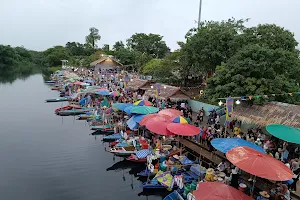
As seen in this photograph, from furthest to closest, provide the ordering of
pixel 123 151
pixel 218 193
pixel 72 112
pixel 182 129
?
1. pixel 72 112
2. pixel 123 151
3. pixel 182 129
4. pixel 218 193

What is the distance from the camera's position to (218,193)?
8.14 metres

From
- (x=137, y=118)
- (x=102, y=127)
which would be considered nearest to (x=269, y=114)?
(x=137, y=118)

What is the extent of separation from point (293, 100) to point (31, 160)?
20103 mm

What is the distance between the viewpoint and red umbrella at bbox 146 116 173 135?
13.7 m

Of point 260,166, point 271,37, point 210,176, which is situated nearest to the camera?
point 260,166

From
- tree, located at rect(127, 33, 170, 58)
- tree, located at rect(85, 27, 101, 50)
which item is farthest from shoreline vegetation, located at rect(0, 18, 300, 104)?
tree, located at rect(85, 27, 101, 50)

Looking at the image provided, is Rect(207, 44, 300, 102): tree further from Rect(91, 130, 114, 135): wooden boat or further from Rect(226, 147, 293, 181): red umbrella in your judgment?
Rect(91, 130, 114, 135): wooden boat

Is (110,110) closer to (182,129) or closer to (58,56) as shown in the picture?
(182,129)

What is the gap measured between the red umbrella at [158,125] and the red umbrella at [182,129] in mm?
387

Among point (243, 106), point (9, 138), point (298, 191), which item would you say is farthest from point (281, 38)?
point (9, 138)

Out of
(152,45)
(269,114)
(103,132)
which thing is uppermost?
(152,45)

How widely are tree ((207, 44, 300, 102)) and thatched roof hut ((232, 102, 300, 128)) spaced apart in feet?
3.64

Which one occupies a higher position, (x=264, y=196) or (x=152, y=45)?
(x=152, y=45)

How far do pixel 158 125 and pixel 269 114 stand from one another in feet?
24.9
